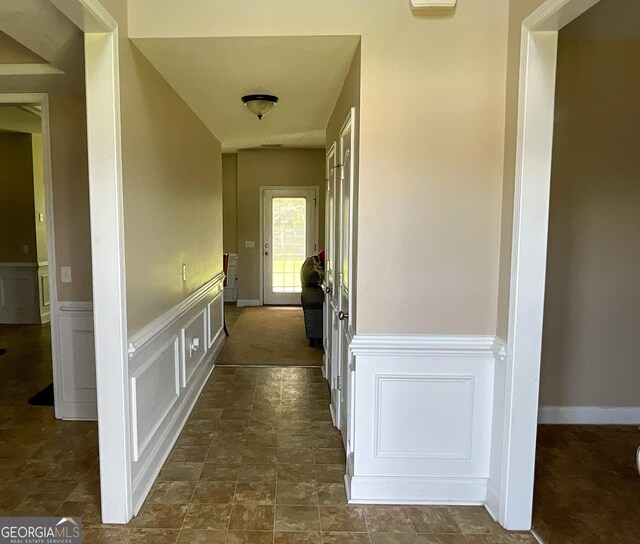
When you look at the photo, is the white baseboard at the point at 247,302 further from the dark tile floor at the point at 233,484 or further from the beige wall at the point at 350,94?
the beige wall at the point at 350,94

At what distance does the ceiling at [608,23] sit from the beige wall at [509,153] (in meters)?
0.56

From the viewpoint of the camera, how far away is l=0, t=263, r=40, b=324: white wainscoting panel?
6.04 meters

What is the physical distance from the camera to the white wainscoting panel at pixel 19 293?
6.04 m

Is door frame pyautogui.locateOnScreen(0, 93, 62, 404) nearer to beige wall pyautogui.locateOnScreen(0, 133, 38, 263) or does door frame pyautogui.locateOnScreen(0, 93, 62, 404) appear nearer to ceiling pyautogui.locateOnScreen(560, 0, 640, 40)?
beige wall pyautogui.locateOnScreen(0, 133, 38, 263)

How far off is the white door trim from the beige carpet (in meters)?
2.47

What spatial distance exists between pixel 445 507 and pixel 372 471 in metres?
0.40

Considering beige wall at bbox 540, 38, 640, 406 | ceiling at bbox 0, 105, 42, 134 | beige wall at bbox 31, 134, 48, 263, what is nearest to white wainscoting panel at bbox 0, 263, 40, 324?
beige wall at bbox 31, 134, 48, 263

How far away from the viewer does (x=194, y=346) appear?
11.8 ft

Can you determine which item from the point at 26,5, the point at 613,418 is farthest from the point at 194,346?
the point at 613,418

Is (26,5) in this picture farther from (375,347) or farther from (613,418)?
(613,418)

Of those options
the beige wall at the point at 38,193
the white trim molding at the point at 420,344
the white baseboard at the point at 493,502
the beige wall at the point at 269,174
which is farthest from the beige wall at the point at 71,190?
the beige wall at the point at 269,174

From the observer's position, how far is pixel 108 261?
6.74 ft

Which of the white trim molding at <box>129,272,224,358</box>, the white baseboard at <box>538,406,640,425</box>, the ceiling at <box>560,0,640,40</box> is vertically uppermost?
the ceiling at <box>560,0,640,40</box>

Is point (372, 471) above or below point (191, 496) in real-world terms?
above
